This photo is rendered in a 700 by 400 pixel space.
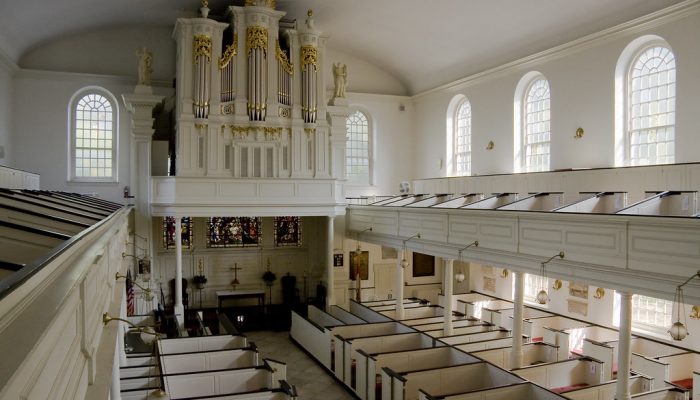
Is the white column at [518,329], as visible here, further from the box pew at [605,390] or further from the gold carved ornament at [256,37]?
the gold carved ornament at [256,37]

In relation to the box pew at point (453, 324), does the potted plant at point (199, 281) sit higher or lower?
higher

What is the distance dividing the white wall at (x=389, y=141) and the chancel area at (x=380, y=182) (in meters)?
0.10

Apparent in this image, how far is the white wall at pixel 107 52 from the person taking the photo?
1969cm

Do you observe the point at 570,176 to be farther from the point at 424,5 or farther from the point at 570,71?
the point at 424,5

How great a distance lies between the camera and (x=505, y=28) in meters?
18.0

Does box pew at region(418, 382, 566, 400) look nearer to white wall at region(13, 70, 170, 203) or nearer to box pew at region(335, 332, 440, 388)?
box pew at region(335, 332, 440, 388)

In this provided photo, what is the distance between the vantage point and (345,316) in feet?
55.4

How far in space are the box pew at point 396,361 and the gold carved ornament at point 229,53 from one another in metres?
10.9

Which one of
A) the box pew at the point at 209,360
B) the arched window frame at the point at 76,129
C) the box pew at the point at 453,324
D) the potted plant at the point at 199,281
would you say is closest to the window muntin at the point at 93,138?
the arched window frame at the point at 76,129

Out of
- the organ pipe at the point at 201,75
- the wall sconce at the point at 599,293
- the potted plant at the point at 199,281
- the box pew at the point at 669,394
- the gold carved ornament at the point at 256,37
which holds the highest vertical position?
the gold carved ornament at the point at 256,37

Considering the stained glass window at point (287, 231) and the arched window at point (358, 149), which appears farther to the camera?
the arched window at point (358, 149)

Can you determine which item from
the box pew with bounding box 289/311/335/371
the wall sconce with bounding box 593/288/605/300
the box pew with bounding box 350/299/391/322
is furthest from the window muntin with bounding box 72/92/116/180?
the wall sconce with bounding box 593/288/605/300

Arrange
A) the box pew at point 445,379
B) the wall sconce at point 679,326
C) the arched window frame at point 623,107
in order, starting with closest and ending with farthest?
the wall sconce at point 679,326
the box pew at point 445,379
the arched window frame at point 623,107

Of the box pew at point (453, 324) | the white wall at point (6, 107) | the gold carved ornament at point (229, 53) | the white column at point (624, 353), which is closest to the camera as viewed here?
the white column at point (624, 353)
